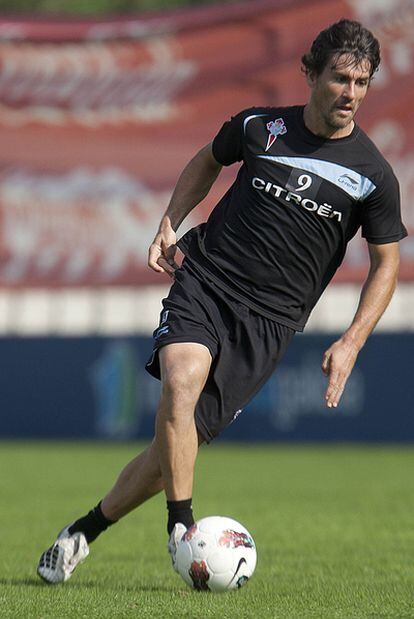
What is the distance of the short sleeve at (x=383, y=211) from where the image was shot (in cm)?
605

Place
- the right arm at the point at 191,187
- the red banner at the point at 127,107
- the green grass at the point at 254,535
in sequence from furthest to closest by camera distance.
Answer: the red banner at the point at 127,107 < the right arm at the point at 191,187 < the green grass at the point at 254,535

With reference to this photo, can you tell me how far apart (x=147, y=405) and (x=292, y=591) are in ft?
39.3

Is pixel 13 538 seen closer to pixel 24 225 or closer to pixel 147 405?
pixel 147 405

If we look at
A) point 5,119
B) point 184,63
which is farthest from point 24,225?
point 184,63

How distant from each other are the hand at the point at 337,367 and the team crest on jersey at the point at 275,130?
94cm

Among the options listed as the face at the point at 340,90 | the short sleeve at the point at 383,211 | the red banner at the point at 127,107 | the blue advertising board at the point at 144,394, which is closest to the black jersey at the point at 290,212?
the short sleeve at the point at 383,211

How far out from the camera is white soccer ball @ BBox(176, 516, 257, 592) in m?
5.73

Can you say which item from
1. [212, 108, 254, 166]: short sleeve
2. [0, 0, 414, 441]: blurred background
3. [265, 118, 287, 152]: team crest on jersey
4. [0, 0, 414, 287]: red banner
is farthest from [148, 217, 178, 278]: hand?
[0, 0, 414, 287]: red banner

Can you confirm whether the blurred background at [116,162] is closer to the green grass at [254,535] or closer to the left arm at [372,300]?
the green grass at [254,535]

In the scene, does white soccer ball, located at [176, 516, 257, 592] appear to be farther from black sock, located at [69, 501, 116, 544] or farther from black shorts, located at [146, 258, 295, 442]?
black sock, located at [69, 501, 116, 544]

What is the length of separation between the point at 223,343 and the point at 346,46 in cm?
132

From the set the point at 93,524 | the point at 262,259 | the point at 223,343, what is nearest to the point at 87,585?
the point at 93,524

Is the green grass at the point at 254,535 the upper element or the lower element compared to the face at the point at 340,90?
lower

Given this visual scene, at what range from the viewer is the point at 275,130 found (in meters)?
6.23
